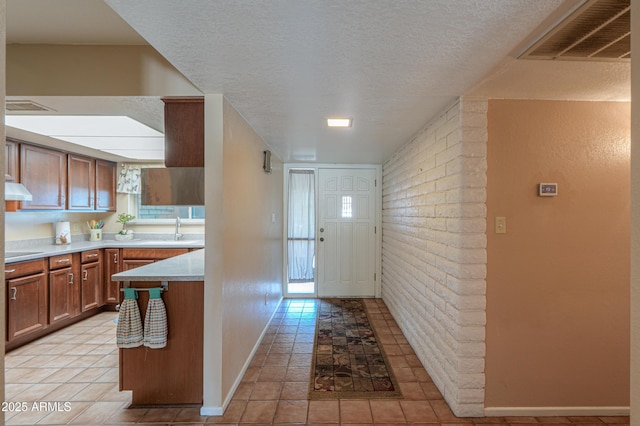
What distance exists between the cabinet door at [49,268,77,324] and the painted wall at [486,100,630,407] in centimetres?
421

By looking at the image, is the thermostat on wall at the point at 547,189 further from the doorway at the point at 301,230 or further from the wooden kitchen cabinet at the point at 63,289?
the wooden kitchen cabinet at the point at 63,289

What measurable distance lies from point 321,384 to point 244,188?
169cm

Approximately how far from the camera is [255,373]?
99.9 inches

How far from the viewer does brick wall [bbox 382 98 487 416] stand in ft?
6.50

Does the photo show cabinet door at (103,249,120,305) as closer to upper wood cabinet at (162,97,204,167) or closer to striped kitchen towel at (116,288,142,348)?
striped kitchen towel at (116,288,142,348)

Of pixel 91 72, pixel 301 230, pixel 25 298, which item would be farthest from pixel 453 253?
pixel 25 298

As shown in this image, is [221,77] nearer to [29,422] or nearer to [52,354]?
[29,422]

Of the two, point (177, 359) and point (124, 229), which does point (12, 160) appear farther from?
point (177, 359)

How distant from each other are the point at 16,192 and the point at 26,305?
3.68 feet

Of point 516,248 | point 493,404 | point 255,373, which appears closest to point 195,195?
point 255,373

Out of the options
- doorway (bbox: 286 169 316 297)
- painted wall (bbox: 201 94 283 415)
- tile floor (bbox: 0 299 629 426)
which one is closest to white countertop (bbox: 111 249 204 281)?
painted wall (bbox: 201 94 283 415)

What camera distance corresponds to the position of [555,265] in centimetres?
201

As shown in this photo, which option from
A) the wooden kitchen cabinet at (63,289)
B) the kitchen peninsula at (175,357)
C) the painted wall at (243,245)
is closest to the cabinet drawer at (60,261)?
the wooden kitchen cabinet at (63,289)

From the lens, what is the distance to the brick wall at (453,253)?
198cm
